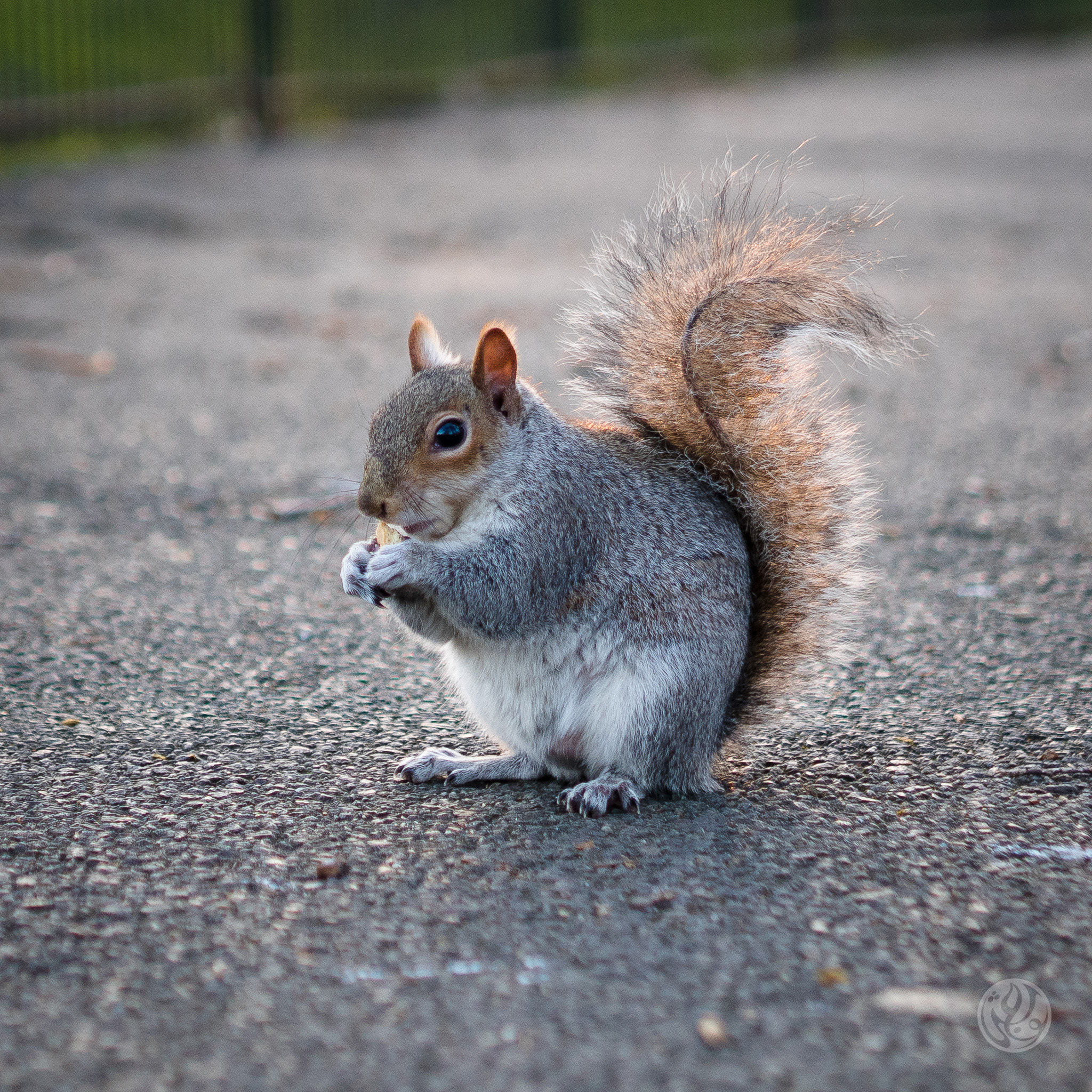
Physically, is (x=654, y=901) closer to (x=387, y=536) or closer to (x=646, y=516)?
(x=646, y=516)

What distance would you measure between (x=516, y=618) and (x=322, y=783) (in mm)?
417

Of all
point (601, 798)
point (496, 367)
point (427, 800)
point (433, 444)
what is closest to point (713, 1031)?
point (601, 798)

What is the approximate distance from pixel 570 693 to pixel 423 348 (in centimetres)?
67

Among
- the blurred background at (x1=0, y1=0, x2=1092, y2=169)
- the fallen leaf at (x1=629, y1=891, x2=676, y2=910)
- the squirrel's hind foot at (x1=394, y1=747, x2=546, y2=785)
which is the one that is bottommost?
the squirrel's hind foot at (x1=394, y1=747, x2=546, y2=785)

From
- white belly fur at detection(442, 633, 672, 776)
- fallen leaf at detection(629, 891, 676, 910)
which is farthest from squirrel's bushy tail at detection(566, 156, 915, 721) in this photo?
fallen leaf at detection(629, 891, 676, 910)

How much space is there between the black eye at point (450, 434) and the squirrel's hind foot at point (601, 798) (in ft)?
1.86

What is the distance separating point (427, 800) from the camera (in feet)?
7.12

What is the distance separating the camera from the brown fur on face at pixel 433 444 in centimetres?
212

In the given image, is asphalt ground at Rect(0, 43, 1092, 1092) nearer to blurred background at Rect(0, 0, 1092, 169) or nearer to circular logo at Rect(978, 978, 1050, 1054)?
circular logo at Rect(978, 978, 1050, 1054)

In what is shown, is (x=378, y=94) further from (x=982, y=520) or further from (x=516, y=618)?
(x=516, y=618)

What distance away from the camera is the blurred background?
28.9 ft

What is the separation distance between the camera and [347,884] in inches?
73.8

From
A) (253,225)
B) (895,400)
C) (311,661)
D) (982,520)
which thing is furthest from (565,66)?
(311,661)

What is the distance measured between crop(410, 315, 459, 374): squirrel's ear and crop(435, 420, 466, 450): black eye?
0.86 feet
